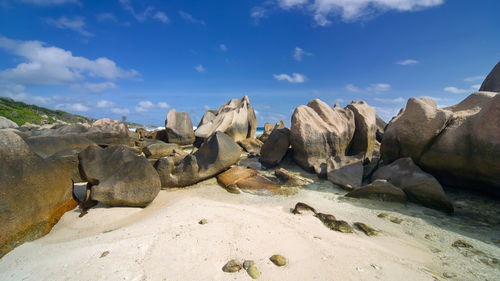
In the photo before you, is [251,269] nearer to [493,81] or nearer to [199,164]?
[199,164]

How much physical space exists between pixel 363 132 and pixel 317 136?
7.64ft

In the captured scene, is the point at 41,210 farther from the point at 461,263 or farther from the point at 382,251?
the point at 461,263

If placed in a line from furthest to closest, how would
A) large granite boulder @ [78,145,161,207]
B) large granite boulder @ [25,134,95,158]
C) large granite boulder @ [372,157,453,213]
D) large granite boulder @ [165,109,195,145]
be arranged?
large granite boulder @ [165,109,195,145] < large granite boulder @ [25,134,95,158] < large granite boulder @ [372,157,453,213] < large granite boulder @ [78,145,161,207]

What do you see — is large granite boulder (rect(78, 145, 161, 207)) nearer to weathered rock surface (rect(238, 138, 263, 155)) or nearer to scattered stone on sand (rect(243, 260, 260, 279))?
scattered stone on sand (rect(243, 260, 260, 279))

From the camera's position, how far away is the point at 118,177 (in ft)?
15.6

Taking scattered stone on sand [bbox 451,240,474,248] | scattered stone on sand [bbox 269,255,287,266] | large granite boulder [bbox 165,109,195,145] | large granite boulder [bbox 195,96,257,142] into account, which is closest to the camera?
scattered stone on sand [bbox 269,255,287,266]

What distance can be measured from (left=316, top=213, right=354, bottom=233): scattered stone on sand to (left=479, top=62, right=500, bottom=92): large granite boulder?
30.9 ft

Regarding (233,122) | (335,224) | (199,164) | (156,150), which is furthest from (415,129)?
(156,150)

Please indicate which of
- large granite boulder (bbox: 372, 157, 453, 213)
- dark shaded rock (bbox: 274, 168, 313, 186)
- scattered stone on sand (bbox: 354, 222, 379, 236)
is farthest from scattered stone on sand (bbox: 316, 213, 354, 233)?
large granite boulder (bbox: 372, 157, 453, 213)

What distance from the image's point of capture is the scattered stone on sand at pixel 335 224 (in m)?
4.11

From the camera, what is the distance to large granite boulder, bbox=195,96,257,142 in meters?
14.2

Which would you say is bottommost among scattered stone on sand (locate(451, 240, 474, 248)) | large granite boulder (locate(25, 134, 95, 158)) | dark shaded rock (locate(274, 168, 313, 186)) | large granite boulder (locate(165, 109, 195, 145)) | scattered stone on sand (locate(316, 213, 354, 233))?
scattered stone on sand (locate(451, 240, 474, 248))

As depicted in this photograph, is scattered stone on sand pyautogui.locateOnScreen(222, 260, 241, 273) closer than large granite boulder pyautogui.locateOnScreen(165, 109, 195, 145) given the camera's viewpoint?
Yes

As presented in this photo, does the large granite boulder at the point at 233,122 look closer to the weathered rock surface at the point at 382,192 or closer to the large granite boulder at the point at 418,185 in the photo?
the weathered rock surface at the point at 382,192
